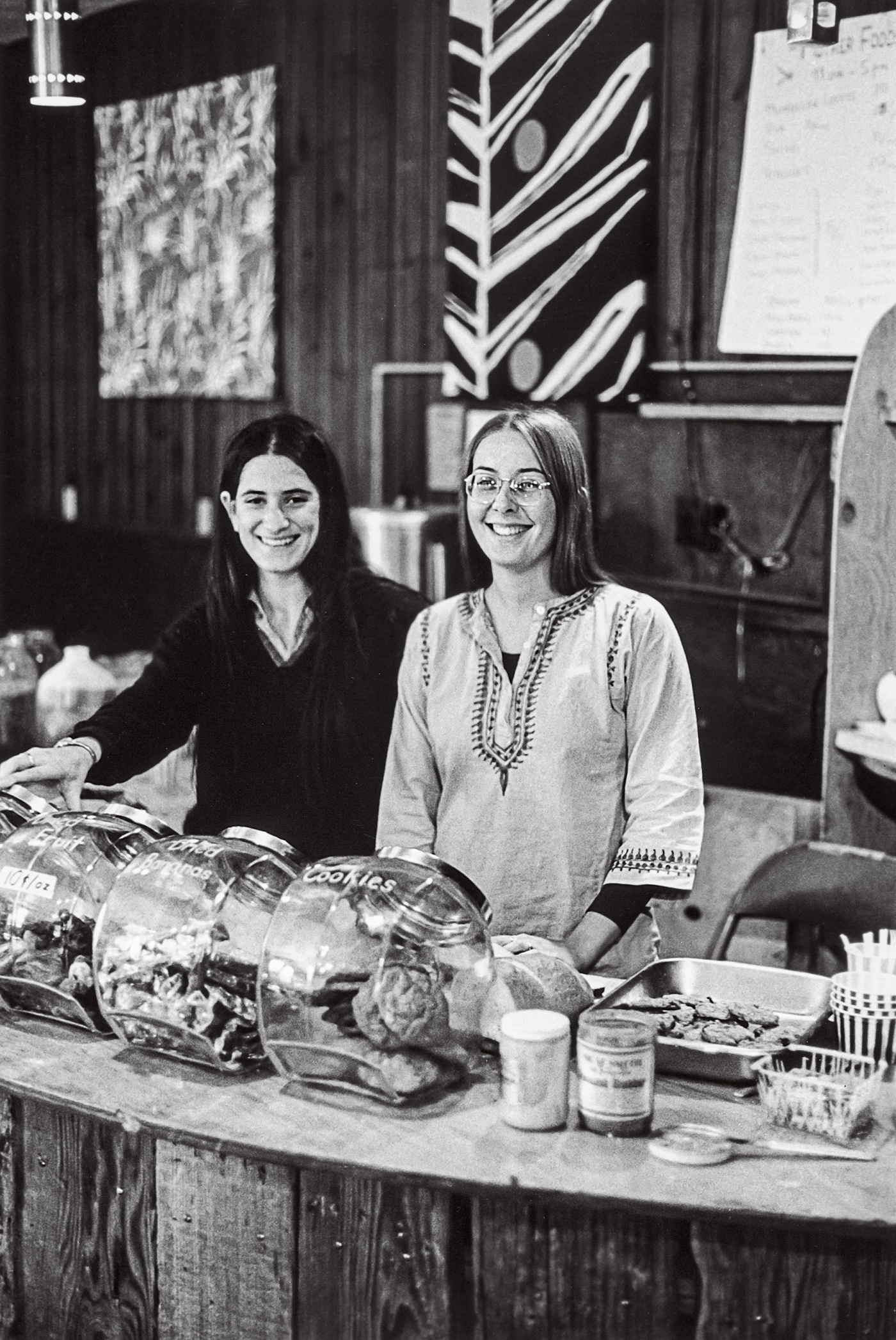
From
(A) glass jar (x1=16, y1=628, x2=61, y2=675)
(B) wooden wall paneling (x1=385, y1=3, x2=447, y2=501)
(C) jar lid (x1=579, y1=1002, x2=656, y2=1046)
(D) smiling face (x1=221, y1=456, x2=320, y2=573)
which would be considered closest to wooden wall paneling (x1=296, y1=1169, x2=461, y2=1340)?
(C) jar lid (x1=579, y1=1002, x2=656, y2=1046)

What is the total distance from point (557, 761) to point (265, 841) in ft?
1.82

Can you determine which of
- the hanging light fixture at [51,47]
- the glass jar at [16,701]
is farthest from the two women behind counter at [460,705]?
the glass jar at [16,701]

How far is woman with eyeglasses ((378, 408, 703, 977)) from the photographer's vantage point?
2338 mm

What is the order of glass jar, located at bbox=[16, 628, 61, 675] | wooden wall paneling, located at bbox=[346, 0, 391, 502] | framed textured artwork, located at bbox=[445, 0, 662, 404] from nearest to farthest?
glass jar, located at bbox=[16, 628, 61, 675] < framed textured artwork, located at bbox=[445, 0, 662, 404] < wooden wall paneling, located at bbox=[346, 0, 391, 502]

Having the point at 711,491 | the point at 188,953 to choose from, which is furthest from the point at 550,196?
the point at 188,953

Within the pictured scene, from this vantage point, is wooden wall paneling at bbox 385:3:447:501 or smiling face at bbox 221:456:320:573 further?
wooden wall paneling at bbox 385:3:447:501

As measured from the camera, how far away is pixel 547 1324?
5.49 feet

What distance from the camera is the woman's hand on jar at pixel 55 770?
2.38 metres

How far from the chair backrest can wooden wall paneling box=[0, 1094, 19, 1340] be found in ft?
5.23

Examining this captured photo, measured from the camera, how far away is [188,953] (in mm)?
1846

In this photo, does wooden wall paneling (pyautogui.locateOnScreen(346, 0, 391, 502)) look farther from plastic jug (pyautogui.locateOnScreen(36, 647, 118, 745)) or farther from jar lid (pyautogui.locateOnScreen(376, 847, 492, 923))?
jar lid (pyautogui.locateOnScreen(376, 847, 492, 923))

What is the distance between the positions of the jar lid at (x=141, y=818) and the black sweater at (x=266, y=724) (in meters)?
0.46

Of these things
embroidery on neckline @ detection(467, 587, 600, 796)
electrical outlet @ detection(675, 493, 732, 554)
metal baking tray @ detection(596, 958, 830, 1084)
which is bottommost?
metal baking tray @ detection(596, 958, 830, 1084)

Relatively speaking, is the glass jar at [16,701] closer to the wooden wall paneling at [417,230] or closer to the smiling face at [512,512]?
the smiling face at [512,512]
